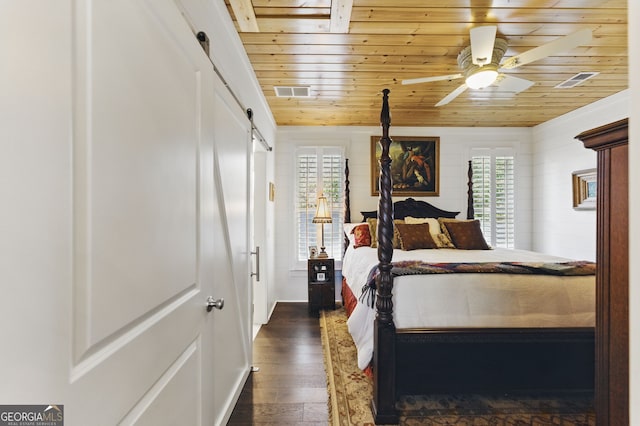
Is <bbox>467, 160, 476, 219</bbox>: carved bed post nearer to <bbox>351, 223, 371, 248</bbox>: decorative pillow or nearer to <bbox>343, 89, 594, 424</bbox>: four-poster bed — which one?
<bbox>351, 223, 371, 248</bbox>: decorative pillow

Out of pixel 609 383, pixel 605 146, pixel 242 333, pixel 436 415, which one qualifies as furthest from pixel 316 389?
→ pixel 605 146

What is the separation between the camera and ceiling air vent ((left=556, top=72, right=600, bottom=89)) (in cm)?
278

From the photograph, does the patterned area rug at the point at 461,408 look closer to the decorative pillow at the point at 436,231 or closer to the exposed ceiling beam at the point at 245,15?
the decorative pillow at the point at 436,231

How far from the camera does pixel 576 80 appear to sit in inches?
114

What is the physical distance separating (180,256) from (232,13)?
175 centimetres

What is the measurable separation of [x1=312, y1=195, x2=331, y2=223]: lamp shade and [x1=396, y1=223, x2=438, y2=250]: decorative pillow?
0.94m

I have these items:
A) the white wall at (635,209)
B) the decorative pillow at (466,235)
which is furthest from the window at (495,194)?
the white wall at (635,209)

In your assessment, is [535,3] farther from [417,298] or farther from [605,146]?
[417,298]

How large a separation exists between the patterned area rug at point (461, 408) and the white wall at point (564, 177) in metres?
2.29

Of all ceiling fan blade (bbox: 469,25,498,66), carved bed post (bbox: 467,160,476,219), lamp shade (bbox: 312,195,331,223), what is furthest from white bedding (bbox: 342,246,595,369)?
carved bed post (bbox: 467,160,476,219)

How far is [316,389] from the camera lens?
2.20m

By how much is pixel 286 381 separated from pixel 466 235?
2712 millimetres

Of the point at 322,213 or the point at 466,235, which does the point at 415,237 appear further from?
the point at 322,213

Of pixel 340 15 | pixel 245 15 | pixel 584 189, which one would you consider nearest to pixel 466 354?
pixel 340 15
